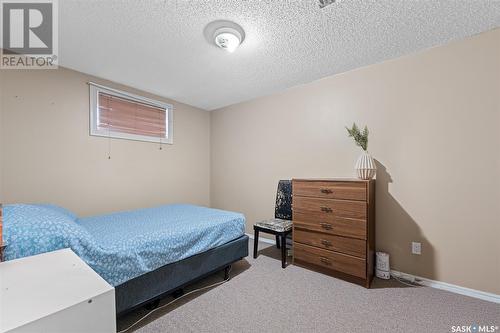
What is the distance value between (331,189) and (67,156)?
311 centimetres

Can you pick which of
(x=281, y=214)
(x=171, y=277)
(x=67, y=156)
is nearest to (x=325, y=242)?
(x=281, y=214)

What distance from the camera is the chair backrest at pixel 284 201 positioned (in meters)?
3.04

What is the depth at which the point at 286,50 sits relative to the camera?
7.29 feet

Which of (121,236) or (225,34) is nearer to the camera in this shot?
(121,236)

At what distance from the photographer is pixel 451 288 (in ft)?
6.70

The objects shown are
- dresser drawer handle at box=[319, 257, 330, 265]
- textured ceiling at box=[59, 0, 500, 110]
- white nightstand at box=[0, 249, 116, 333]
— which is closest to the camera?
white nightstand at box=[0, 249, 116, 333]

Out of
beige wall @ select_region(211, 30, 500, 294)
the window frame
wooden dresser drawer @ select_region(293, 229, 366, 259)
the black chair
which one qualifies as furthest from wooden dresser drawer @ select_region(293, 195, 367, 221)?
the window frame

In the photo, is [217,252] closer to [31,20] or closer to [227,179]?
[227,179]

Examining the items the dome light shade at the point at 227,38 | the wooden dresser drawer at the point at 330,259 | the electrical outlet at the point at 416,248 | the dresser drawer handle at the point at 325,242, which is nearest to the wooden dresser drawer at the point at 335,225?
the dresser drawer handle at the point at 325,242

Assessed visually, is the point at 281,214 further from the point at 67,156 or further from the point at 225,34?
the point at 67,156

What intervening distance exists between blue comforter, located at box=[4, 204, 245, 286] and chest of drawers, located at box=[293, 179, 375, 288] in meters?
0.76

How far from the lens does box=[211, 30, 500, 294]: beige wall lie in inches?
75.4

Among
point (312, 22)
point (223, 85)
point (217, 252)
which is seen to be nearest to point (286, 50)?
point (312, 22)

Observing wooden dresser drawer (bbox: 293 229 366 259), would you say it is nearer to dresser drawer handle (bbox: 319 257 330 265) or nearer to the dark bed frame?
dresser drawer handle (bbox: 319 257 330 265)
